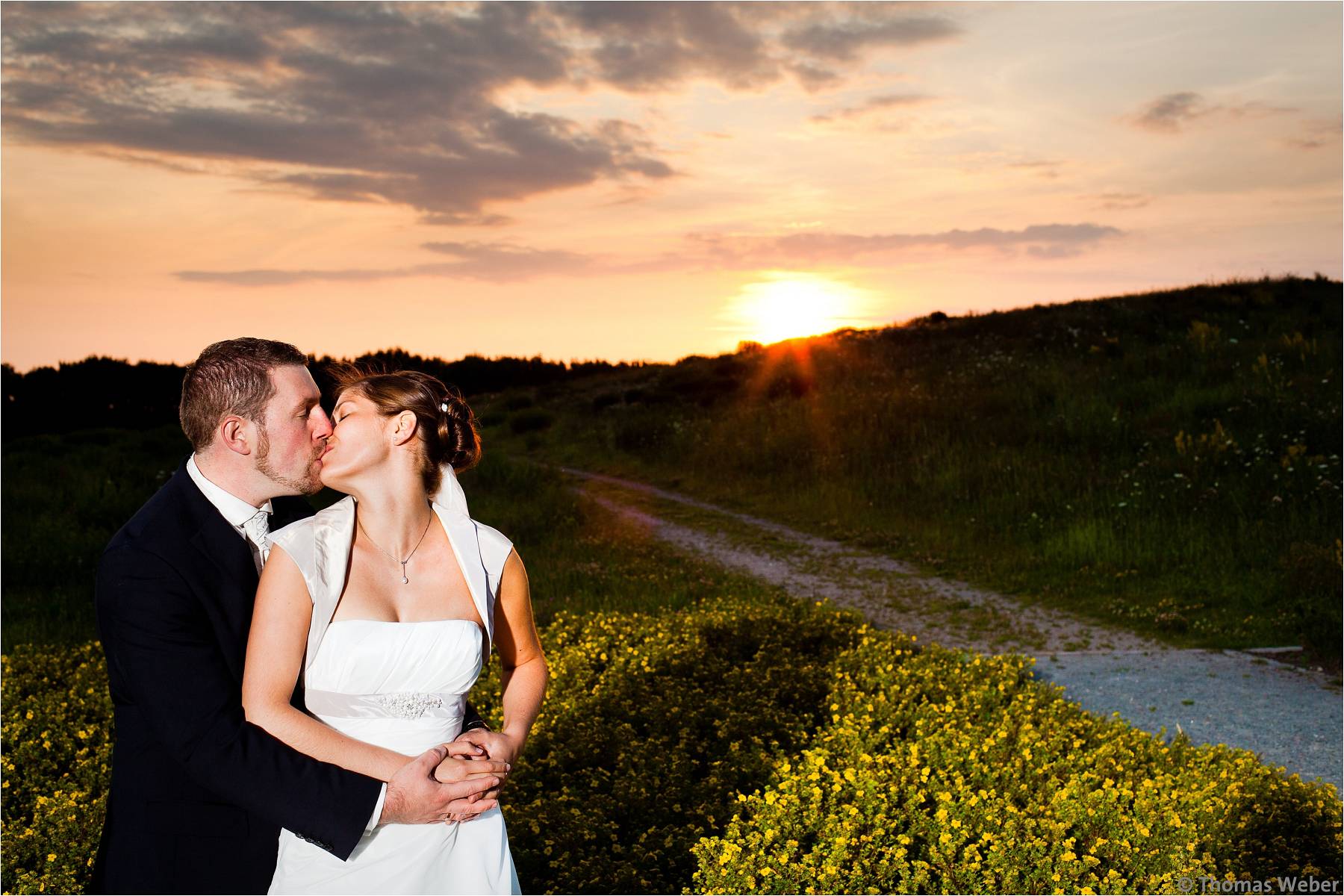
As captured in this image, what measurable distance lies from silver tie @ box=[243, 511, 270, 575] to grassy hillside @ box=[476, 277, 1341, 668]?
10.3 m

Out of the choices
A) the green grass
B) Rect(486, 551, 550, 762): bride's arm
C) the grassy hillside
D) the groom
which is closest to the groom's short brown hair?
the groom

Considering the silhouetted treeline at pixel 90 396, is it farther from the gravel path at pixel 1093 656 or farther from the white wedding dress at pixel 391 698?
the white wedding dress at pixel 391 698

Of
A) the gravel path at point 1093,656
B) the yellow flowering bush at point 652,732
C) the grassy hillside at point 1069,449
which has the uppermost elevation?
the grassy hillside at point 1069,449

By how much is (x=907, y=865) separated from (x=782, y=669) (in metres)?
3.17

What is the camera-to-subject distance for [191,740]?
2.60 meters

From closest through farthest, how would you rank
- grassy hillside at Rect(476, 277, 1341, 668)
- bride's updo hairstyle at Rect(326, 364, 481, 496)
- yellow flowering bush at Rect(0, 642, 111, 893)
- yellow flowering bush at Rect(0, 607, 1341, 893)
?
1. bride's updo hairstyle at Rect(326, 364, 481, 496)
2. yellow flowering bush at Rect(0, 607, 1341, 893)
3. yellow flowering bush at Rect(0, 642, 111, 893)
4. grassy hillside at Rect(476, 277, 1341, 668)

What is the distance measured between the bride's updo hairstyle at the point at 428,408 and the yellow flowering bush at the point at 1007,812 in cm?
252

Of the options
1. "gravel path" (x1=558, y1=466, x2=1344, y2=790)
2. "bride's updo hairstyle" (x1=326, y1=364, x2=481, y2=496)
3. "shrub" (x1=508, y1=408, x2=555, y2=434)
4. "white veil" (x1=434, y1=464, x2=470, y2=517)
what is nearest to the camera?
"bride's updo hairstyle" (x1=326, y1=364, x2=481, y2=496)

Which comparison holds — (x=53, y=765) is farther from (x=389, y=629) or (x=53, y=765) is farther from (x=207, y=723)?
(x=389, y=629)

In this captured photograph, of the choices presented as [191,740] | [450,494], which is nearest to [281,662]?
[191,740]

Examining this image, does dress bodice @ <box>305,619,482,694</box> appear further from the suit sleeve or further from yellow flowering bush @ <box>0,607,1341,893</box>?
yellow flowering bush @ <box>0,607,1341,893</box>

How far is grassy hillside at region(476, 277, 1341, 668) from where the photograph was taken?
1237 centimetres

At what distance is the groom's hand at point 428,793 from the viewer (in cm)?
273

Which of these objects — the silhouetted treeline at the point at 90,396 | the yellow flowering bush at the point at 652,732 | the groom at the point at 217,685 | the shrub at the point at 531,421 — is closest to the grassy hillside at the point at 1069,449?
the shrub at the point at 531,421
